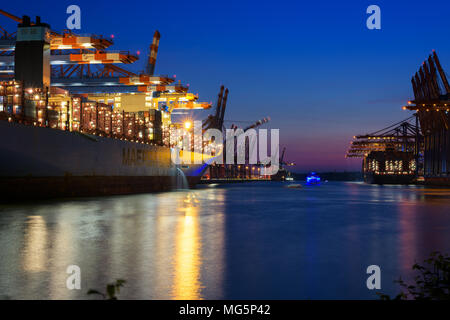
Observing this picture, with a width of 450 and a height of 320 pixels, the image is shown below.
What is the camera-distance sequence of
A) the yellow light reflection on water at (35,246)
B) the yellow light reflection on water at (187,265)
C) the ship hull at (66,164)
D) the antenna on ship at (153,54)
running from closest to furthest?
1. the yellow light reflection on water at (187,265)
2. the yellow light reflection on water at (35,246)
3. the ship hull at (66,164)
4. the antenna on ship at (153,54)

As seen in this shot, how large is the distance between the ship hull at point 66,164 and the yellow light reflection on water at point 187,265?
19.0 meters

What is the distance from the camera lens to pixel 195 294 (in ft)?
22.2

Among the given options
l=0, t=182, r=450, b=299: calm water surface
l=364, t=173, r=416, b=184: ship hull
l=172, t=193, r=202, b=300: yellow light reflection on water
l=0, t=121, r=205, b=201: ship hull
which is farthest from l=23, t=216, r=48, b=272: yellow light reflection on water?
l=364, t=173, r=416, b=184: ship hull

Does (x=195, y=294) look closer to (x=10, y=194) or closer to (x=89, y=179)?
(x=10, y=194)

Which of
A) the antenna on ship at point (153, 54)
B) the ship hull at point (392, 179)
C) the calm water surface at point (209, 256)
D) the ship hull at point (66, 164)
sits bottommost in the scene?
the ship hull at point (392, 179)

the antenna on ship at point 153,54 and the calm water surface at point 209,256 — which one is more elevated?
the antenna on ship at point 153,54

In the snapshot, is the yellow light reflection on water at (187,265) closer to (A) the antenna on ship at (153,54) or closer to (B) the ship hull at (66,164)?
(B) the ship hull at (66,164)

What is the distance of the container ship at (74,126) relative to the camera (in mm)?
31658

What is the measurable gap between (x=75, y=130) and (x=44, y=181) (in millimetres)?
7393

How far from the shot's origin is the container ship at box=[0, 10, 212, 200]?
3166 centimetres

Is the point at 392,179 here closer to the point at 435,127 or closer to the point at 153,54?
the point at 435,127

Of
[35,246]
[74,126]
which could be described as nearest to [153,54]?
[74,126]

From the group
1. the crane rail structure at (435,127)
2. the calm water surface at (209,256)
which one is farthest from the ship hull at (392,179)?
the calm water surface at (209,256)

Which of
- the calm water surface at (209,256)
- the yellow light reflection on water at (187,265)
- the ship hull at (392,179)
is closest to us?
the yellow light reflection on water at (187,265)
